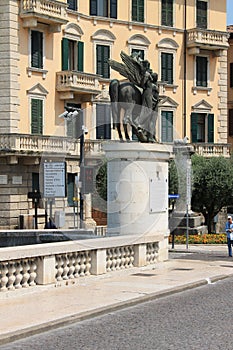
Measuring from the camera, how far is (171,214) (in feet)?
122

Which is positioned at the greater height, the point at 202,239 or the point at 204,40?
the point at 204,40

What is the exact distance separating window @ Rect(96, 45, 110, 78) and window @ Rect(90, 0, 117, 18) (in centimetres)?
198

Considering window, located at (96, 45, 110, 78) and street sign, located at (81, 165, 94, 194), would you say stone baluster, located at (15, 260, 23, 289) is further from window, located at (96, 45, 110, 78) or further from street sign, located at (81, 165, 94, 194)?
window, located at (96, 45, 110, 78)

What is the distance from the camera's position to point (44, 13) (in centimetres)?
4138

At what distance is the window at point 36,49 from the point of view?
42.3m

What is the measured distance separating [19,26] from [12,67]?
225cm

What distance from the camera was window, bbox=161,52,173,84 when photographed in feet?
169

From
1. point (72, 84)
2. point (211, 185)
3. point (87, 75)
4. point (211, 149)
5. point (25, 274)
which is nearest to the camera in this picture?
point (25, 274)

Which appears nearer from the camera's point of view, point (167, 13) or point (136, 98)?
point (136, 98)

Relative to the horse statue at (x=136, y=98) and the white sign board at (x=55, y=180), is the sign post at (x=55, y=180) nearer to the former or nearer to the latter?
the white sign board at (x=55, y=180)

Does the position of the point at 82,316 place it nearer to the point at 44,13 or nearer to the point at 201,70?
the point at 44,13

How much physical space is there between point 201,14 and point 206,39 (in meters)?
2.09

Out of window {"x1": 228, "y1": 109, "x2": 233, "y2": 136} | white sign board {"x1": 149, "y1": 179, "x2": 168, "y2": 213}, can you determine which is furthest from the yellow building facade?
white sign board {"x1": 149, "y1": 179, "x2": 168, "y2": 213}

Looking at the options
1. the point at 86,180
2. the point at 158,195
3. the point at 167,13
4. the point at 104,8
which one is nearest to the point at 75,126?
the point at 104,8
